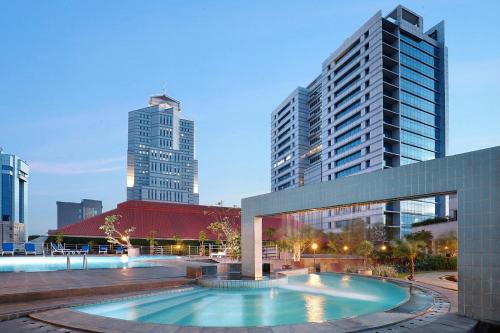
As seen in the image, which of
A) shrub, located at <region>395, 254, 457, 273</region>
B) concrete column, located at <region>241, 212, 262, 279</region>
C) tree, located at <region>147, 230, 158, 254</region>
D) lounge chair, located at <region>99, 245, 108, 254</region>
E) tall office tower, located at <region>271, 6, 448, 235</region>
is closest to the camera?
concrete column, located at <region>241, 212, 262, 279</region>

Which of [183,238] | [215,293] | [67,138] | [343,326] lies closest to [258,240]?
[215,293]

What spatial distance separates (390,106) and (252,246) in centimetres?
5311

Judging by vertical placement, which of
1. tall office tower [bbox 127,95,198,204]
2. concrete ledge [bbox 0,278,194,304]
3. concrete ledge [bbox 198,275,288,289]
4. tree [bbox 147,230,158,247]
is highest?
tall office tower [bbox 127,95,198,204]

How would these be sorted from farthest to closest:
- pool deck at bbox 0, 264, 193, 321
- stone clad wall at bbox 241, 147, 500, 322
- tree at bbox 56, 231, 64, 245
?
tree at bbox 56, 231, 64, 245, pool deck at bbox 0, 264, 193, 321, stone clad wall at bbox 241, 147, 500, 322

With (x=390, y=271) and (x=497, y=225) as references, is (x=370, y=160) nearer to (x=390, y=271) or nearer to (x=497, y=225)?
(x=390, y=271)

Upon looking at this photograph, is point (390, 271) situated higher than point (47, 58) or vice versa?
point (47, 58)

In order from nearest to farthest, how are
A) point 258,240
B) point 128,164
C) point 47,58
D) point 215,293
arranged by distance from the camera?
point 215,293
point 258,240
point 47,58
point 128,164

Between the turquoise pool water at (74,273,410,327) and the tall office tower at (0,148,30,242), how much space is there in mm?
118666

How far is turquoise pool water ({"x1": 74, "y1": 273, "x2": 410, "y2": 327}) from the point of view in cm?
973

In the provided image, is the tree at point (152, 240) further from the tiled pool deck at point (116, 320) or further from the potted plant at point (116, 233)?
the tiled pool deck at point (116, 320)

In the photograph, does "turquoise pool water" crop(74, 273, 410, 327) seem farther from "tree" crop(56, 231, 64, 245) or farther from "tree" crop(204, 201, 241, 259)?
"tree" crop(56, 231, 64, 245)

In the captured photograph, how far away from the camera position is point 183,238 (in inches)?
1597

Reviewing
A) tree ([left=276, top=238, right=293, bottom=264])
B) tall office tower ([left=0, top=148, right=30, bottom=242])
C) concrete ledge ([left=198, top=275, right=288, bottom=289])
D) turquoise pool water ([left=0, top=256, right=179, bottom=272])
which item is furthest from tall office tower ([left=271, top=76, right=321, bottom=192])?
tall office tower ([left=0, top=148, right=30, bottom=242])

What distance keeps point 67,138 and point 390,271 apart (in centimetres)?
10502
